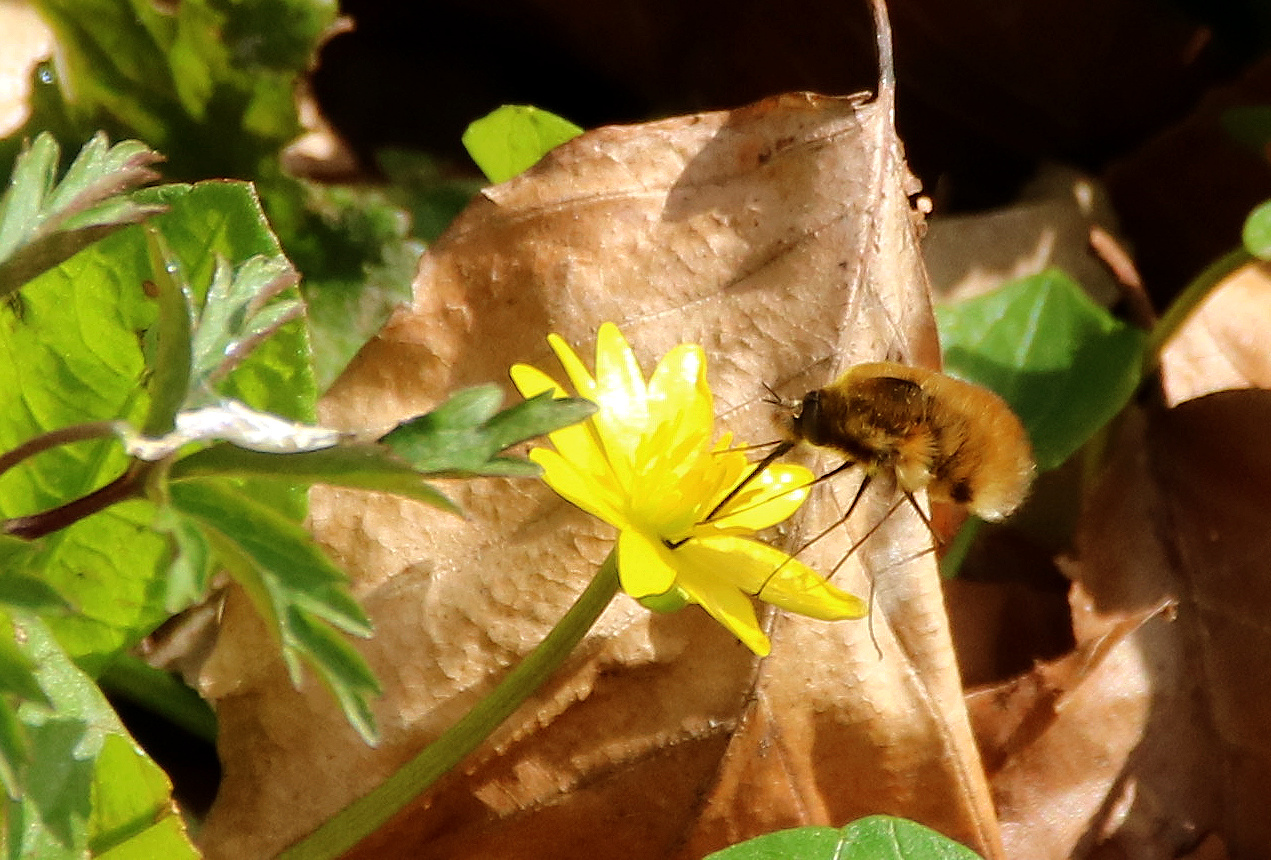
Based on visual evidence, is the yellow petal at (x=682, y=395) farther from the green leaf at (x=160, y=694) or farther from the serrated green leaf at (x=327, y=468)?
the green leaf at (x=160, y=694)

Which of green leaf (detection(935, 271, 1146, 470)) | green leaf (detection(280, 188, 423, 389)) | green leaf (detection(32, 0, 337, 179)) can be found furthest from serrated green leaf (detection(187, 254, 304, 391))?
green leaf (detection(935, 271, 1146, 470))

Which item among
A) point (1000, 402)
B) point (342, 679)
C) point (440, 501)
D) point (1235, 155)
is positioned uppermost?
point (1235, 155)

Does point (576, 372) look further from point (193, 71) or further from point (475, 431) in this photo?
point (193, 71)

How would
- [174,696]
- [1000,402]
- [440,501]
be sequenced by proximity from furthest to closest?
[174,696] → [1000,402] → [440,501]

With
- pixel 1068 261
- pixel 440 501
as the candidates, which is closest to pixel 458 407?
pixel 440 501

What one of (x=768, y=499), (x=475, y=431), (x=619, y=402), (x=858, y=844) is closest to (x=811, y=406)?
(x=768, y=499)

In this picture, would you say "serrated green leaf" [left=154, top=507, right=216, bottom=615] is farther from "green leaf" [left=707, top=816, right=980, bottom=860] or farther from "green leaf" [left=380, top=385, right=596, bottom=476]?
"green leaf" [left=707, top=816, right=980, bottom=860]

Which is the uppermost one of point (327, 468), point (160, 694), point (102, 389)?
point (327, 468)

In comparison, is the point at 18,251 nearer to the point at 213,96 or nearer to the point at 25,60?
the point at 213,96
